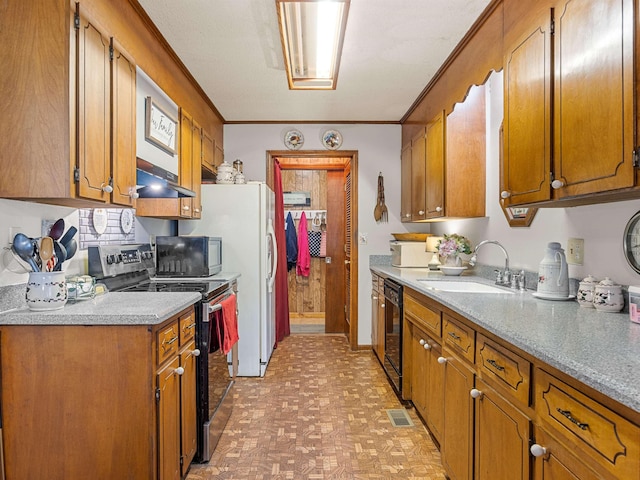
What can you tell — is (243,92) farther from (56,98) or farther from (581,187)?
(581,187)

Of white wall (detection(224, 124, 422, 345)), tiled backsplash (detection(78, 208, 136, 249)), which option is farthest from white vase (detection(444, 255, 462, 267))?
tiled backsplash (detection(78, 208, 136, 249))

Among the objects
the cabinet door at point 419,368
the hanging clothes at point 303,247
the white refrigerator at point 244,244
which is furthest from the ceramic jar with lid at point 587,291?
the hanging clothes at point 303,247

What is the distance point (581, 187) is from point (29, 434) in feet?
7.14

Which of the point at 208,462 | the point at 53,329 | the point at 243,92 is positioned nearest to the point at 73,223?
the point at 53,329

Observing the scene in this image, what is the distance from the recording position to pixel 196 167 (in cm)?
312

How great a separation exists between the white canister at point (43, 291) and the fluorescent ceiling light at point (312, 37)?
5.18 feet

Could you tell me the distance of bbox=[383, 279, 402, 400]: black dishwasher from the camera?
2811 millimetres

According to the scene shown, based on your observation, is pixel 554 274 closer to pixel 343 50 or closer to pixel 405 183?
pixel 343 50

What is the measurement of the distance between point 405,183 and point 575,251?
2238mm

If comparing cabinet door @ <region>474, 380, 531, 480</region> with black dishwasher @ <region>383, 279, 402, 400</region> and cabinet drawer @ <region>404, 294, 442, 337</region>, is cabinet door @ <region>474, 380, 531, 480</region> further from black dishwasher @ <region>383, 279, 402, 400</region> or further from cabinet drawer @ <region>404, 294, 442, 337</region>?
black dishwasher @ <region>383, 279, 402, 400</region>

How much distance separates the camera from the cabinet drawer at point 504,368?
46.3 inches

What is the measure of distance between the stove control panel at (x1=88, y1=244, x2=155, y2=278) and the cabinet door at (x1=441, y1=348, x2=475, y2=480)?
1.88 meters

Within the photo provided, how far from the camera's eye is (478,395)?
1.50m

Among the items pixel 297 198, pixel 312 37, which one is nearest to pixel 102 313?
pixel 312 37
